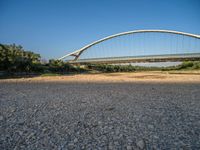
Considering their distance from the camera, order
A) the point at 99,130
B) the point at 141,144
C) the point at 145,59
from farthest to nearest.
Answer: the point at 145,59 < the point at 99,130 < the point at 141,144

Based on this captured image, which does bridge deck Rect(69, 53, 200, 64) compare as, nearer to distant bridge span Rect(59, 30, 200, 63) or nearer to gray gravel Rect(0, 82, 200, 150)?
distant bridge span Rect(59, 30, 200, 63)

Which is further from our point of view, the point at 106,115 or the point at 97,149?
the point at 106,115

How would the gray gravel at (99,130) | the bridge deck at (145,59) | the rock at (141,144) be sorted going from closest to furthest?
1. the rock at (141,144)
2. the gray gravel at (99,130)
3. the bridge deck at (145,59)

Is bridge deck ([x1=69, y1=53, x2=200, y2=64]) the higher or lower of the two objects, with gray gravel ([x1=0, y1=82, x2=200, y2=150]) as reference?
higher

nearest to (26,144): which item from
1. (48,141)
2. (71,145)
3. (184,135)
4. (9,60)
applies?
(48,141)

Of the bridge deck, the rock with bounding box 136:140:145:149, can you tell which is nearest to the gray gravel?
the rock with bounding box 136:140:145:149

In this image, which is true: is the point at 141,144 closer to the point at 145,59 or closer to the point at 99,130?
the point at 99,130

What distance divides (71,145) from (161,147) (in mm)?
2037

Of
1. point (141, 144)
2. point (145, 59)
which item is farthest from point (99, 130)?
point (145, 59)

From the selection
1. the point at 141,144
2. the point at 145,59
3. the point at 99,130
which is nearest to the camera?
the point at 141,144

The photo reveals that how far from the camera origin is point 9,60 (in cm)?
3278

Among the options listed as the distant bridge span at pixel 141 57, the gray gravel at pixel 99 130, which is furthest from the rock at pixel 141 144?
the distant bridge span at pixel 141 57

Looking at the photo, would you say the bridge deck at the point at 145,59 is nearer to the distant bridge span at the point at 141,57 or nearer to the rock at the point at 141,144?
the distant bridge span at the point at 141,57

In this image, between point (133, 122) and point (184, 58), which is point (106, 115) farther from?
point (184, 58)
